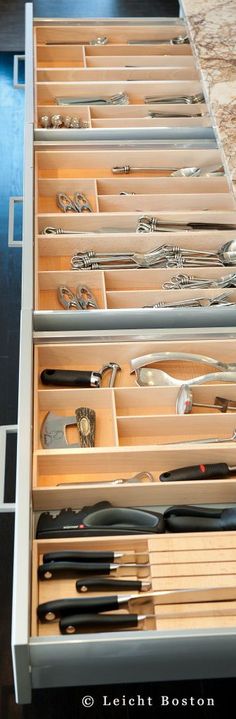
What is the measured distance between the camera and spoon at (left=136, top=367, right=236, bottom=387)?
1.86 metres

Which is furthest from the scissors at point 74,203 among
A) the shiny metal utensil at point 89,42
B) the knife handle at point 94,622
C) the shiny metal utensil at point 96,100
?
the knife handle at point 94,622

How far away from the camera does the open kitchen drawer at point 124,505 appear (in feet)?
4.27

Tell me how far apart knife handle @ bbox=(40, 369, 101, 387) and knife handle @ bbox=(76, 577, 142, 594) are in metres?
0.53

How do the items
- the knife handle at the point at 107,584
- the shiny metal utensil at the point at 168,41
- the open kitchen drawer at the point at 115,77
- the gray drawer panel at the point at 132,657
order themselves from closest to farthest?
the gray drawer panel at the point at 132,657
the knife handle at the point at 107,584
the open kitchen drawer at the point at 115,77
the shiny metal utensil at the point at 168,41

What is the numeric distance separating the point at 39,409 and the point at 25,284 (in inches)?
12.9

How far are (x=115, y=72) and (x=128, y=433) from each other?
64.9 inches

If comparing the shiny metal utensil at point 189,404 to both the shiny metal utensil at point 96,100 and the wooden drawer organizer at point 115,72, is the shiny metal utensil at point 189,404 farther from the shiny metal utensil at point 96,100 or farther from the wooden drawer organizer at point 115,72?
the shiny metal utensil at point 96,100

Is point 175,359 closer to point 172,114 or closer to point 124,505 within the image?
point 124,505

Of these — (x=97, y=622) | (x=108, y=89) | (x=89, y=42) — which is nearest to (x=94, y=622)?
(x=97, y=622)

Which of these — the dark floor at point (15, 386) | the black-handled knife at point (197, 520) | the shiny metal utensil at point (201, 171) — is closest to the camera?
the black-handled knife at point (197, 520)

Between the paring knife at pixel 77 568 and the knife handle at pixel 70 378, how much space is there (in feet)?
1.64

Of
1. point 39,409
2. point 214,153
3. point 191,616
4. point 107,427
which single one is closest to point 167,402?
point 107,427

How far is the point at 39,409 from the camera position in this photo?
1.82 metres

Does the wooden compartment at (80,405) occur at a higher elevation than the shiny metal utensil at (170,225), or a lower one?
lower
